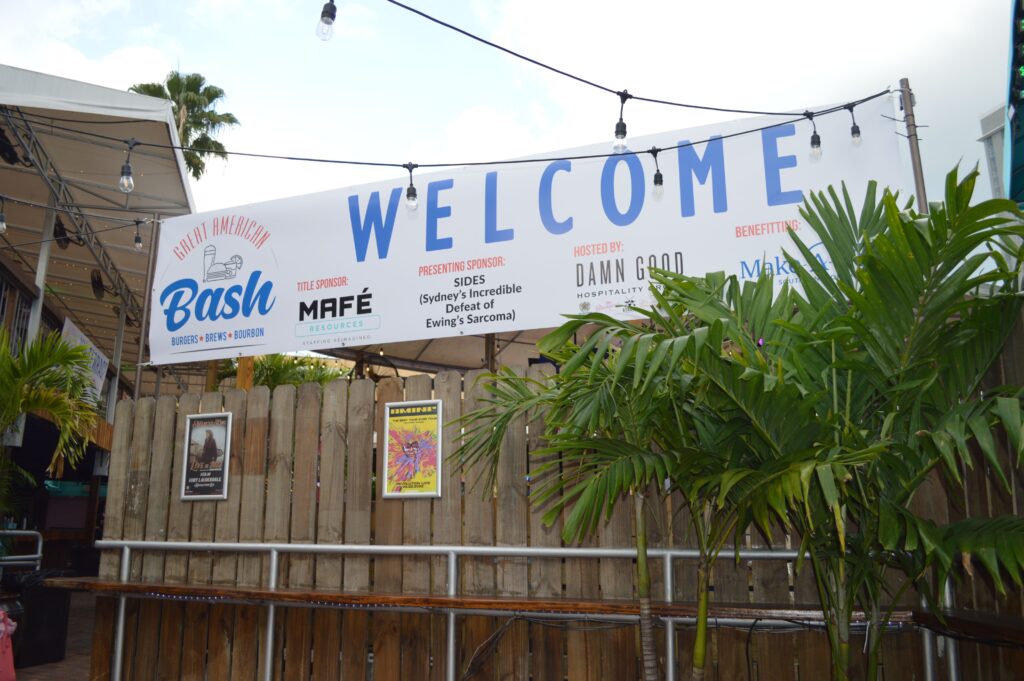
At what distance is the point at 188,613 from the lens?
5.30m

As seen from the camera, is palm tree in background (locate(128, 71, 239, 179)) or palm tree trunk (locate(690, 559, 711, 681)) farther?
palm tree in background (locate(128, 71, 239, 179))

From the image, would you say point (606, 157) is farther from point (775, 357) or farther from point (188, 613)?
point (188, 613)

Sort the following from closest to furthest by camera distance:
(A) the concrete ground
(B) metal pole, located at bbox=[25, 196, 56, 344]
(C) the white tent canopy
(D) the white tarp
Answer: (A) the concrete ground, (C) the white tent canopy, (B) metal pole, located at bbox=[25, 196, 56, 344], (D) the white tarp

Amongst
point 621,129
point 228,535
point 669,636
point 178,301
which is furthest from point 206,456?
point 621,129

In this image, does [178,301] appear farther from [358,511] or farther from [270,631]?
[270,631]

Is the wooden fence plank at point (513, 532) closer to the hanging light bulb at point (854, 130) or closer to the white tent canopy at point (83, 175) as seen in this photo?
the hanging light bulb at point (854, 130)

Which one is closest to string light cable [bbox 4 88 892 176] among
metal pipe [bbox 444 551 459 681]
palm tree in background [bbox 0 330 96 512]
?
palm tree in background [bbox 0 330 96 512]

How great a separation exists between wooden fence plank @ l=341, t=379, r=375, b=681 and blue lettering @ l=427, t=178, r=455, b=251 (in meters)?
1.11

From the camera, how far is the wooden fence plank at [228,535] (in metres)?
5.16

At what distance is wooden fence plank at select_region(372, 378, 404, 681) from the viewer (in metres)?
4.76

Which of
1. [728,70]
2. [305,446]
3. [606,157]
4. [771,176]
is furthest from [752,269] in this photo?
[728,70]

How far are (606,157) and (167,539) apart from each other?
162 inches

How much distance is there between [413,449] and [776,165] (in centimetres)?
298

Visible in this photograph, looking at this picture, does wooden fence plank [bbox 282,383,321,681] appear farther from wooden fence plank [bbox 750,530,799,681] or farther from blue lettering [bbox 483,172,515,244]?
wooden fence plank [bbox 750,530,799,681]
